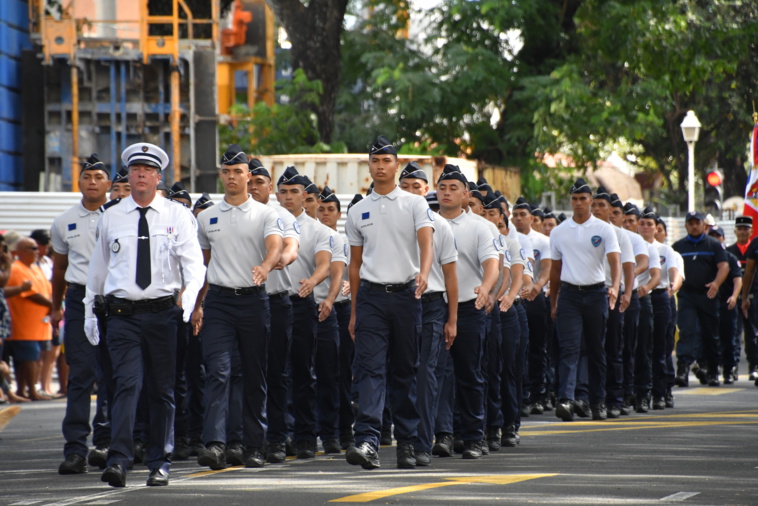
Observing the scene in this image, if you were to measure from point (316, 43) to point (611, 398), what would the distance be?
1593 cm

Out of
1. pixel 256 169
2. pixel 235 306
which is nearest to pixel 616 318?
pixel 256 169

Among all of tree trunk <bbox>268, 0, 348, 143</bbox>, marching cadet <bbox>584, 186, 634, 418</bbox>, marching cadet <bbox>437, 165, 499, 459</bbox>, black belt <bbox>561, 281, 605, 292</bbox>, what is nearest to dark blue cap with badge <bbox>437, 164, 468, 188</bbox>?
marching cadet <bbox>437, 165, 499, 459</bbox>

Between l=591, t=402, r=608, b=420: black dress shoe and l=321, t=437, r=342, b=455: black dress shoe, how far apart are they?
145 inches

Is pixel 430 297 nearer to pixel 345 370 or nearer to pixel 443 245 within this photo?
pixel 443 245

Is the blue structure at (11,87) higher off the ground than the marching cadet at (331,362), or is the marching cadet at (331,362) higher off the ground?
the blue structure at (11,87)

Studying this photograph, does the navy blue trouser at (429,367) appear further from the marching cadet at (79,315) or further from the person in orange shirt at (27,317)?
the person in orange shirt at (27,317)

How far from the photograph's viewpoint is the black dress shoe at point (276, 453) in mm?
11102

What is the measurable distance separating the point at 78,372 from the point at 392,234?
8.06 ft

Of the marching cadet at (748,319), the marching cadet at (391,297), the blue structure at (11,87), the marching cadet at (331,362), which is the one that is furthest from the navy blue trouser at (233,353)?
the blue structure at (11,87)

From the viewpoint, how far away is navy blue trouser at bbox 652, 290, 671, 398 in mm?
16266

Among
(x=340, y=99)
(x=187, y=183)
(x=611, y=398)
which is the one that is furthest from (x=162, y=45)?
(x=611, y=398)

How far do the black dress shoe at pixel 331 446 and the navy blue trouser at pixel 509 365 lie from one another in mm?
1364

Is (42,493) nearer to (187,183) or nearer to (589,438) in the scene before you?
(589,438)

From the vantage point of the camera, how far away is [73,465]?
10.5 meters
